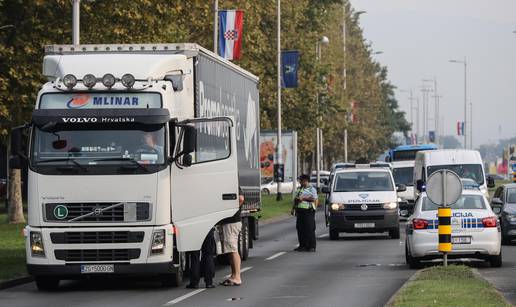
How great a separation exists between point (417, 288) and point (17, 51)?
25794 mm

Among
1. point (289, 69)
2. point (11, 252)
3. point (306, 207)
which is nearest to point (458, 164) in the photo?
point (306, 207)

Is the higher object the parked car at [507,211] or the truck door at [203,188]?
the truck door at [203,188]

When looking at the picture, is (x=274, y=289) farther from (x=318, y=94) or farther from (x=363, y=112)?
(x=363, y=112)

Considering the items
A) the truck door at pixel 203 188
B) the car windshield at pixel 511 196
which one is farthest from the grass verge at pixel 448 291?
the car windshield at pixel 511 196

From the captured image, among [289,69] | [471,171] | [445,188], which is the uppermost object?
[289,69]

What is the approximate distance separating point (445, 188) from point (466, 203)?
3.53 m

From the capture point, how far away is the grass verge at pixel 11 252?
84.7 ft

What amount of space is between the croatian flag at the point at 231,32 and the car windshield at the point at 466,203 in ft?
71.1

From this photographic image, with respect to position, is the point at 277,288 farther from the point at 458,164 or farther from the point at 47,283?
the point at 458,164

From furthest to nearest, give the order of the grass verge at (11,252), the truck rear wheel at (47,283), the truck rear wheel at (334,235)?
the truck rear wheel at (334,235) → the grass verge at (11,252) → the truck rear wheel at (47,283)

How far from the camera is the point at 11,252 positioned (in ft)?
105

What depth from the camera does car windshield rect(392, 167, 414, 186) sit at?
6016 centimetres

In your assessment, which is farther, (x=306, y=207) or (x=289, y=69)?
(x=289, y=69)

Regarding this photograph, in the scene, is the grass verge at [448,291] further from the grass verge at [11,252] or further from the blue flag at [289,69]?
the blue flag at [289,69]
